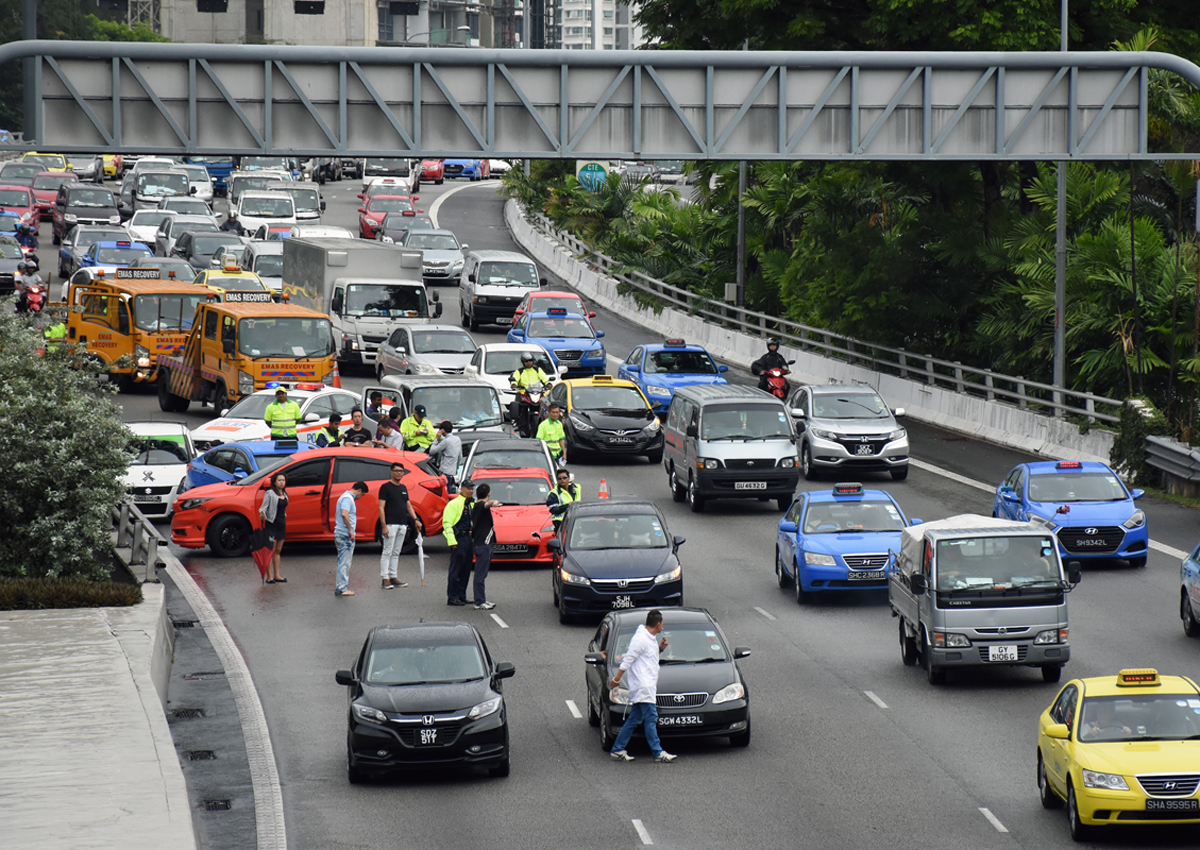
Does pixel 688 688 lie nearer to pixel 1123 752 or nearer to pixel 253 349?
pixel 1123 752

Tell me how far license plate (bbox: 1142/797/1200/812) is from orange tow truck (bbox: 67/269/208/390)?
30.9m

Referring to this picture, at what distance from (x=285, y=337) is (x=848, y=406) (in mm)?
11913

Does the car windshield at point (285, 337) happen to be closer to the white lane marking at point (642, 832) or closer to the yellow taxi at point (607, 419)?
the yellow taxi at point (607, 419)

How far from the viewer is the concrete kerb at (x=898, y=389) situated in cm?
3503

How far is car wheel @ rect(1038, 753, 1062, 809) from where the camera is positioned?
15.0m

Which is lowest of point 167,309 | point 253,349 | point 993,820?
point 993,820

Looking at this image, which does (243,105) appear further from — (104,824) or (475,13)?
(475,13)

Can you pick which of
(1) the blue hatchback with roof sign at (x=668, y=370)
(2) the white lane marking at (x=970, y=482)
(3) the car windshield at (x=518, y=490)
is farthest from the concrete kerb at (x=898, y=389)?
(3) the car windshield at (x=518, y=490)

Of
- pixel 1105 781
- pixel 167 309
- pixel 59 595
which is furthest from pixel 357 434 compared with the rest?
pixel 1105 781

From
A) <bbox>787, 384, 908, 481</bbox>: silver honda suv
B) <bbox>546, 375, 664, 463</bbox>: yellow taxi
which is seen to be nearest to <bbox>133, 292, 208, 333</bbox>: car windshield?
<bbox>546, 375, 664, 463</bbox>: yellow taxi

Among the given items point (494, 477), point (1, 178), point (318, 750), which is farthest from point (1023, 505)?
point (1, 178)

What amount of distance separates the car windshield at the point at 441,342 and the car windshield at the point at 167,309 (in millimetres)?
5315

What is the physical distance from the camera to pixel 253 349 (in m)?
37.1

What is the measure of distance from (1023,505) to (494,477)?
7732 mm
